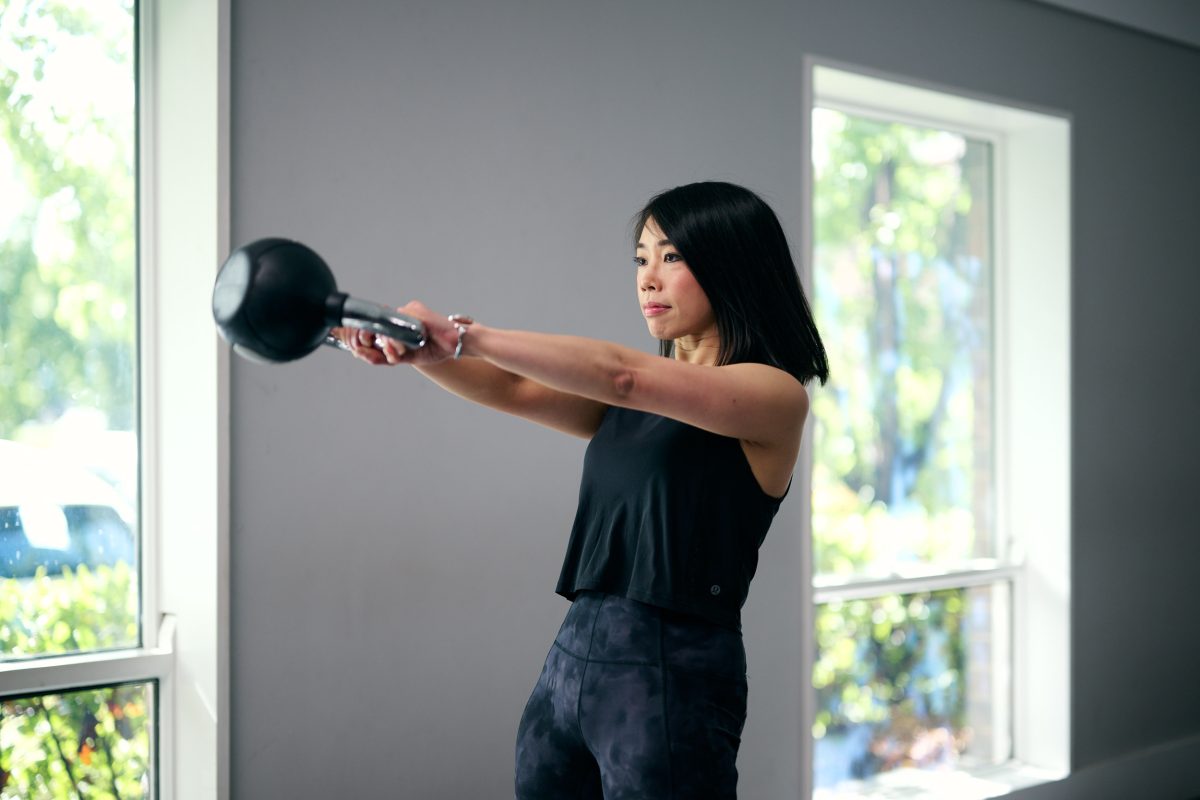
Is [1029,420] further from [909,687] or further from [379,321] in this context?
[379,321]

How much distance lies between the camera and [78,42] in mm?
1977

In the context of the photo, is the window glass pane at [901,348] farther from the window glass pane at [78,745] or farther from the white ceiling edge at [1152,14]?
the window glass pane at [78,745]

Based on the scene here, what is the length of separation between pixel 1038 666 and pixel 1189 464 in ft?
2.89

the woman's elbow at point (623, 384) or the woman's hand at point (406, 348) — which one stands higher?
the woman's hand at point (406, 348)

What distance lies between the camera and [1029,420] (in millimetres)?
3240

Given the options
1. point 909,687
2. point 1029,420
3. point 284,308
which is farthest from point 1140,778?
point 284,308

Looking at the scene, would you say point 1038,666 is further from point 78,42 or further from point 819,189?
point 78,42

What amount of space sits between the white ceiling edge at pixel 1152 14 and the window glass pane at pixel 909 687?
1.74 meters

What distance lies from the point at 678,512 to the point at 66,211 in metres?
1.32

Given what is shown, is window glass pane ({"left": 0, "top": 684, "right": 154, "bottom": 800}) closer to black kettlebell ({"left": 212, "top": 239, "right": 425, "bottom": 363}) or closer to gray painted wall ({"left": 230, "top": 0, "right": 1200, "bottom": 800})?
gray painted wall ({"left": 230, "top": 0, "right": 1200, "bottom": 800})

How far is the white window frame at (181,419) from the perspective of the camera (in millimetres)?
1883

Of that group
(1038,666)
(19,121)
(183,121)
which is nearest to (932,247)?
(1038,666)

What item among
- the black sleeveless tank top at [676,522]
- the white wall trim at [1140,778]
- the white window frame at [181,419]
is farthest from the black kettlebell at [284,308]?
the white wall trim at [1140,778]

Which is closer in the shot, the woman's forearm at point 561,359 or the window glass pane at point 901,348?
the woman's forearm at point 561,359
